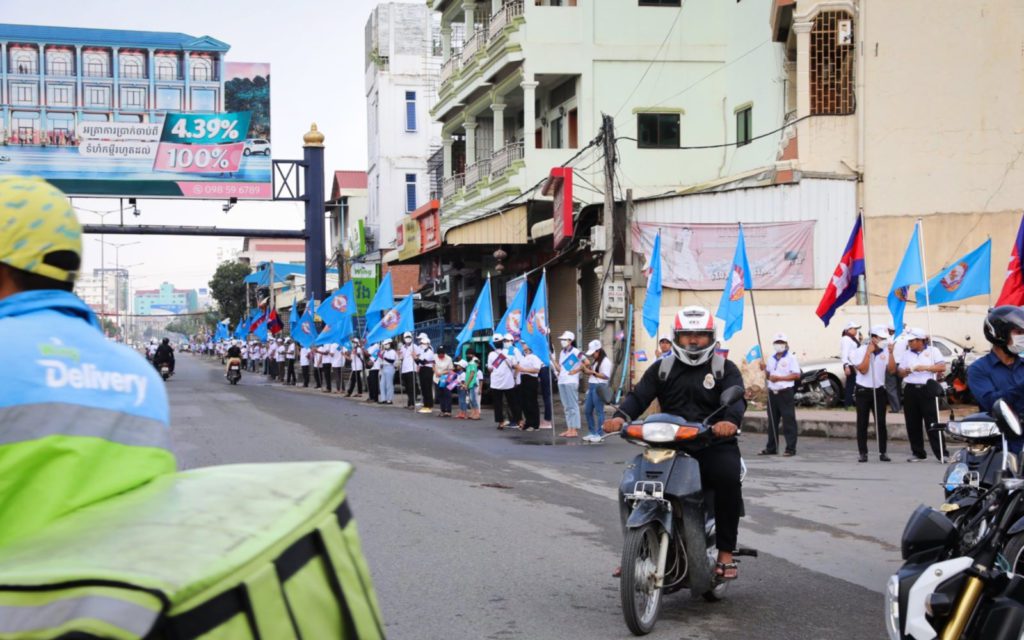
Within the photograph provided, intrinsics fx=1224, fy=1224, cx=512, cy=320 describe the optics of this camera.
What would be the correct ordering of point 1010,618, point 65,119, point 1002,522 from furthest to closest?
1. point 65,119
2. point 1002,522
3. point 1010,618

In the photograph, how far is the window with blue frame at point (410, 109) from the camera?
59.8 m

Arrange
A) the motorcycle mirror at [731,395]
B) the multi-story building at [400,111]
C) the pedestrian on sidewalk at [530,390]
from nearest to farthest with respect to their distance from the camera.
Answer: the motorcycle mirror at [731,395], the pedestrian on sidewalk at [530,390], the multi-story building at [400,111]

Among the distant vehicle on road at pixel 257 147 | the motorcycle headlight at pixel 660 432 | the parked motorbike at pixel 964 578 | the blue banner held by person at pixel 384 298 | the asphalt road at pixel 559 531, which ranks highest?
the distant vehicle on road at pixel 257 147

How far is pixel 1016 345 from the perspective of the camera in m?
7.00

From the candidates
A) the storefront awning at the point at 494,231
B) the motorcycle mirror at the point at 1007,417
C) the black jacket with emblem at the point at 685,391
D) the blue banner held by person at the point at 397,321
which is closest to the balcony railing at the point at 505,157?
the storefront awning at the point at 494,231

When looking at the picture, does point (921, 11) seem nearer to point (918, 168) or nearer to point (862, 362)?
point (918, 168)

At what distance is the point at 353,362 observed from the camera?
122 ft

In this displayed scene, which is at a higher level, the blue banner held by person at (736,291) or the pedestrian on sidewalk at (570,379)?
the blue banner held by person at (736,291)

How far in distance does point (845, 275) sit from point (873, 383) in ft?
9.78

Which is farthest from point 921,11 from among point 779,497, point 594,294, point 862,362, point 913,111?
point 779,497

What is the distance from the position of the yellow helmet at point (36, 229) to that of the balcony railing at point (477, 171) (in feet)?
113

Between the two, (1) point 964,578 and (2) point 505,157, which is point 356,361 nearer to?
(2) point 505,157

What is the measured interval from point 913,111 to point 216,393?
1951 cm

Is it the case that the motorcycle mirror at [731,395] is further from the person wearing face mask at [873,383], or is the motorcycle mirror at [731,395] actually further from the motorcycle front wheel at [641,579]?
the person wearing face mask at [873,383]
